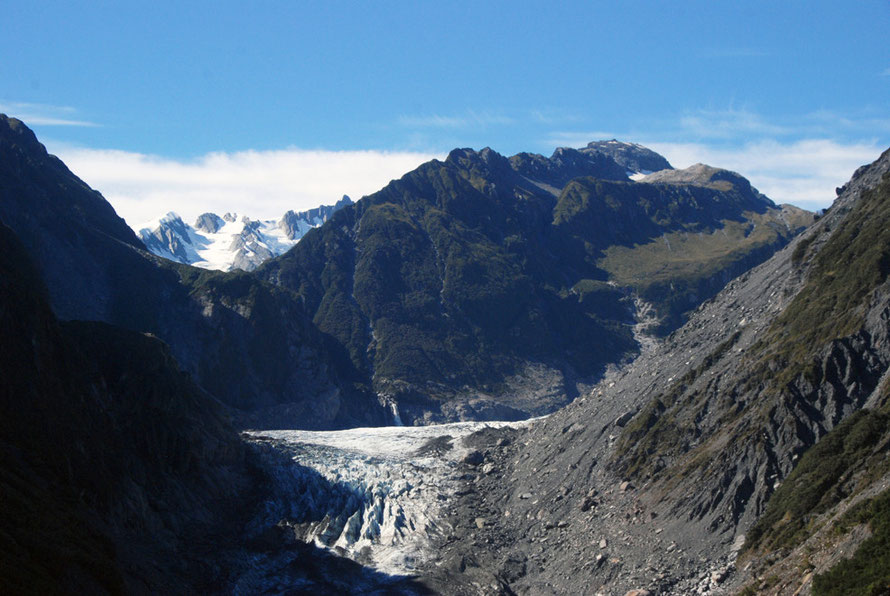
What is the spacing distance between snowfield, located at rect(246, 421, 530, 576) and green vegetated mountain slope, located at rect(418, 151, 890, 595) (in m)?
3.74

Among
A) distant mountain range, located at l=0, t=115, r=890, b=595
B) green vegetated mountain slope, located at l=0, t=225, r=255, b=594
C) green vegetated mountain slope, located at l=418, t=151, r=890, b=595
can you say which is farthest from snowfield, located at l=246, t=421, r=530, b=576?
green vegetated mountain slope, located at l=0, t=225, r=255, b=594

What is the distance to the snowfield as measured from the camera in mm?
79688

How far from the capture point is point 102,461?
66.6 m

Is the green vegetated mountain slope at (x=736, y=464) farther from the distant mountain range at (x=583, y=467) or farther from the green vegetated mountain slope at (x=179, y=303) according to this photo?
the green vegetated mountain slope at (x=179, y=303)

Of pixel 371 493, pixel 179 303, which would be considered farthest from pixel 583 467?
pixel 179 303

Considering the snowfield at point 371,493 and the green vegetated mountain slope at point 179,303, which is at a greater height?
the green vegetated mountain slope at point 179,303

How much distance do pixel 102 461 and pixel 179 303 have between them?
114 m

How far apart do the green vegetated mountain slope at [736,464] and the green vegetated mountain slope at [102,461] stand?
2292 centimetres

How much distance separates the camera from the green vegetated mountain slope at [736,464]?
5169 cm

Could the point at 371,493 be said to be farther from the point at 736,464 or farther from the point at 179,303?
the point at 179,303

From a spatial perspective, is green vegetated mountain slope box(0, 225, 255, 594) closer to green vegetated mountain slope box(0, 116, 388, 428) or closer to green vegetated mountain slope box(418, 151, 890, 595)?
green vegetated mountain slope box(418, 151, 890, 595)

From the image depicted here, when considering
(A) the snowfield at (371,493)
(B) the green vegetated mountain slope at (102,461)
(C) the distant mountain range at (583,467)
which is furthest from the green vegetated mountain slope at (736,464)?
(B) the green vegetated mountain slope at (102,461)

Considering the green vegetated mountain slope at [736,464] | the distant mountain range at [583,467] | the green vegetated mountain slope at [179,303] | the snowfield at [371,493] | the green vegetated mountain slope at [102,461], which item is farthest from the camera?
the green vegetated mountain slope at [179,303]

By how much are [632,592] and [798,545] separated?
12533 millimetres
